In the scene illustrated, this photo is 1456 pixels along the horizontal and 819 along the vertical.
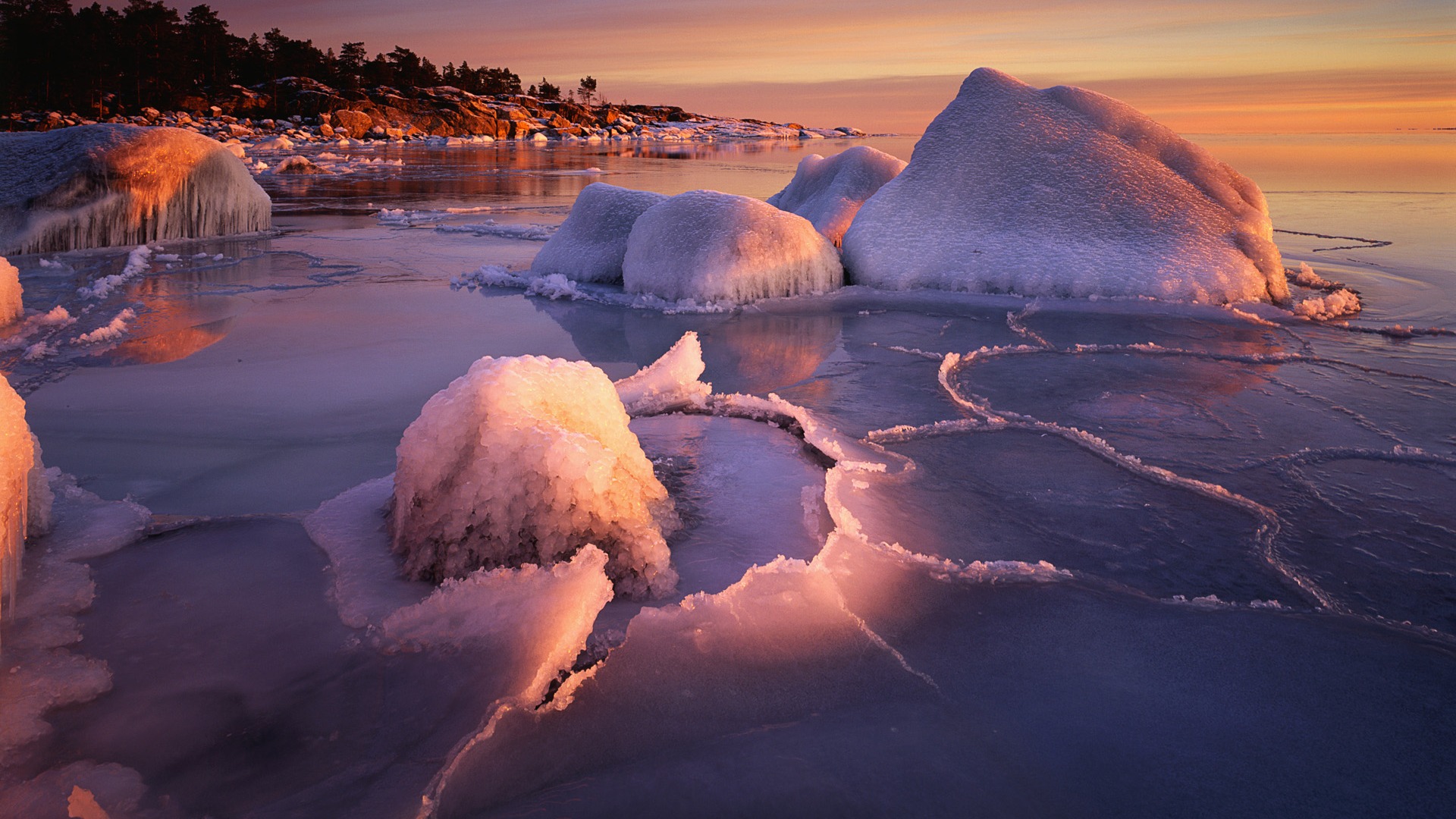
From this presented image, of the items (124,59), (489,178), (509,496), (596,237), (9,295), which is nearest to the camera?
(509,496)

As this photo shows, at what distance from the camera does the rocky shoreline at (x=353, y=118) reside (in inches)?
1550

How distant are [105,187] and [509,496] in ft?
27.4

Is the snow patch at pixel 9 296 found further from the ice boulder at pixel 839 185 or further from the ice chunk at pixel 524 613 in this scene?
the ice boulder at pixel 839 185

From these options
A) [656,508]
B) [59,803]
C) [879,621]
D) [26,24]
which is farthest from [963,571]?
[26,24]

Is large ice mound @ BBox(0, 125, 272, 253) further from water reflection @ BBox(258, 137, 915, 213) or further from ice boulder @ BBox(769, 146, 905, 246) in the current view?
ice boulder @ BBox(769, 146, 905, 246)

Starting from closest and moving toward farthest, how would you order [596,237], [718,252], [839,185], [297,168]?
[718,252] < [596,237] < [839,185] < [297,168]

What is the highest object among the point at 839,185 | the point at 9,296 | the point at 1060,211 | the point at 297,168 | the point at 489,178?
the point at 297,168

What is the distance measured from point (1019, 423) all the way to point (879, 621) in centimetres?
177

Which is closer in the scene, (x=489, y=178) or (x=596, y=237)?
(x=596, y=237)

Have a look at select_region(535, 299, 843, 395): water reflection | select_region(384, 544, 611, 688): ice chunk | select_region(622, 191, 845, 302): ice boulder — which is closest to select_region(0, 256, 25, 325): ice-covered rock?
select_region(535, 299, 843, 395): water reflection

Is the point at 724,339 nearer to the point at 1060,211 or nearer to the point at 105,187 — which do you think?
the point at 1060,211

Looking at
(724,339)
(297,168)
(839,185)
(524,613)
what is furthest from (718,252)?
(297,168)

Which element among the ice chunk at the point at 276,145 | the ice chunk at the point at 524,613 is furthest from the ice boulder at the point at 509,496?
the ice chunk at the point at 276,145

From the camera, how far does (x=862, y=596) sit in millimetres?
2125
